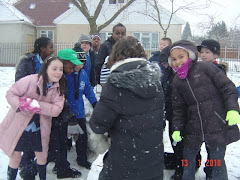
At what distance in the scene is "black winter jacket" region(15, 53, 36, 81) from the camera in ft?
10.6

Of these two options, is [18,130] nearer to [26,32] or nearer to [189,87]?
[189,87]

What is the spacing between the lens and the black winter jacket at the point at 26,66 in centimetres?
323

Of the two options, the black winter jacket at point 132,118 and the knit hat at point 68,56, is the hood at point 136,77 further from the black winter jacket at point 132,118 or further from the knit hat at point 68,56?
the knit hat at point 68,56

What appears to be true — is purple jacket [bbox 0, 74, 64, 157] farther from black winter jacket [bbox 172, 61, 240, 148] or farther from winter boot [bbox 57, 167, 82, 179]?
black winter jacket [bbox 172, 61, 240, 148]

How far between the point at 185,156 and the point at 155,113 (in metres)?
1.14

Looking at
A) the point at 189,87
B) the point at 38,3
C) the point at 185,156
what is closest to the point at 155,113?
the point at 189,87

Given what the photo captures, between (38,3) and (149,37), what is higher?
(38,3)

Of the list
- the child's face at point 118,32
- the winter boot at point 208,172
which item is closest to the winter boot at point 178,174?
the winter boot at point 208,172

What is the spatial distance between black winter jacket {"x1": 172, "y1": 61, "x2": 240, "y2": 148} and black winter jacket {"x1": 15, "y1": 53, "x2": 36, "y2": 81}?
2.06 meters

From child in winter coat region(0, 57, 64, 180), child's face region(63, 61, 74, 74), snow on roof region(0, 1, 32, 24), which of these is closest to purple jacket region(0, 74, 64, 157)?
child in winter coat region(0, 57, 64, 180)

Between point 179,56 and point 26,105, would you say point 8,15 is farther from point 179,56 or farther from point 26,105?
point 179,56

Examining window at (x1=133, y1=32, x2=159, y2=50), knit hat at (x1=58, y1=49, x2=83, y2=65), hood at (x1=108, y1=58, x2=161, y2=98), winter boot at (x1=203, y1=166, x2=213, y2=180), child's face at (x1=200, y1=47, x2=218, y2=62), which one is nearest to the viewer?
hood at (x1=108, y1=58, x2=161, y2=98)

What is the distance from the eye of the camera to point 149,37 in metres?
21.1

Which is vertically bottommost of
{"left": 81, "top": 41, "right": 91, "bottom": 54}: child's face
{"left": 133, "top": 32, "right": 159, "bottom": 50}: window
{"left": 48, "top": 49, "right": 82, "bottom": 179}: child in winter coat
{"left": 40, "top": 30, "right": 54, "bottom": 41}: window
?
{"left": 48, "top": 49, "right": 82, "bottom": 179}: child in winter coat
